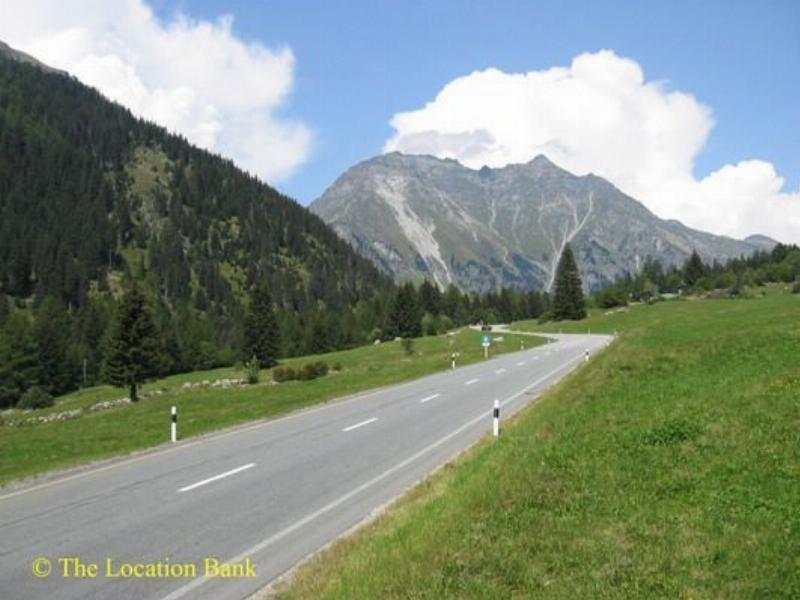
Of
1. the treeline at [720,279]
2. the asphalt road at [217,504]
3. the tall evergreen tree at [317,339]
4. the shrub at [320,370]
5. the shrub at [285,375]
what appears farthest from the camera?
the tall evergreen tree at [317,339]

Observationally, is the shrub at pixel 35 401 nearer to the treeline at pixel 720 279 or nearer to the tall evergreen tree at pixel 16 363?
the tall evergreen tree at pixel 16 363

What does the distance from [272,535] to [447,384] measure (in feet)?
85.4

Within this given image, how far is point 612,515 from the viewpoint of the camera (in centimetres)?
827

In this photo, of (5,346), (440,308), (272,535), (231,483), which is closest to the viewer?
(272,535)

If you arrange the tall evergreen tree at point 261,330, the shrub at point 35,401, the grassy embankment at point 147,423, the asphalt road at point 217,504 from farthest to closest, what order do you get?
the tall evergreen tree at point 261,330 → the shrub at point 35,401 → the grassy embankment at point 147,423 → the asphalt road at point 217,504

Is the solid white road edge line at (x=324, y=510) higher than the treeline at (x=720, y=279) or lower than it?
lower

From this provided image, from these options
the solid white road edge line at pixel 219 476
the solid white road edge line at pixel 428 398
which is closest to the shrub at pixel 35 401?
the solid white road edge line at pixel 428 398

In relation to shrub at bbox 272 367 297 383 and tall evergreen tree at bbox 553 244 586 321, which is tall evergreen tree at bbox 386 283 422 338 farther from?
shrub at bbox 272 367 297 383

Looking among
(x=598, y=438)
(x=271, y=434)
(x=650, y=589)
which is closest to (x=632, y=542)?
(x=650, y=589)

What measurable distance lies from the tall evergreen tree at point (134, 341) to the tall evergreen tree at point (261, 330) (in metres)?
39.1

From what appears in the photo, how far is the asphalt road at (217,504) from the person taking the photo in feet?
27.0

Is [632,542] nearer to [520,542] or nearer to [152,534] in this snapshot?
[520,542]

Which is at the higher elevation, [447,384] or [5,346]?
[5,346]

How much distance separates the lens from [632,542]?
736cm
